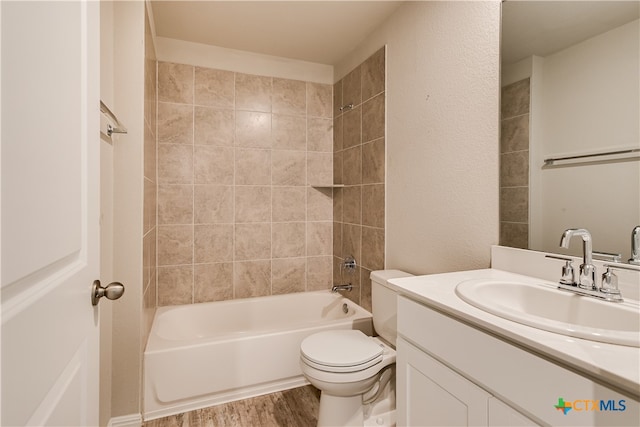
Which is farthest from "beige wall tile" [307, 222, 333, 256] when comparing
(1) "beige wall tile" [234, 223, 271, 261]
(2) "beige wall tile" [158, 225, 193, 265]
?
(2) "beige wall tile" [158, 225, 193, 265]

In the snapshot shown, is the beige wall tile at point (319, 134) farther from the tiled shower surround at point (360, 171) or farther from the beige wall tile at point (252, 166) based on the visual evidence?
the beige wall tile at point (252, 166)

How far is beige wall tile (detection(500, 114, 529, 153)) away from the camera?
125 centimetres

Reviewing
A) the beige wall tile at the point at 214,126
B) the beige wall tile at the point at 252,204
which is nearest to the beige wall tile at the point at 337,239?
the beige wall tile at the point at 252,204

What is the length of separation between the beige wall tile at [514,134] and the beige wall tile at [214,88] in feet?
6.56

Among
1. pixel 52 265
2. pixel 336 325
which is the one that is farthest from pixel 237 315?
pixel 52 265

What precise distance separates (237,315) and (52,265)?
211 centimetres

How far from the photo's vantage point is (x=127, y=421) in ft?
5.34

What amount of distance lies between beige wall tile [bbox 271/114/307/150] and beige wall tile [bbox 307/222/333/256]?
2.34 feet

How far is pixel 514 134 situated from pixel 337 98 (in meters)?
1.76

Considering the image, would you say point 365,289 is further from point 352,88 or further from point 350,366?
point 352,88

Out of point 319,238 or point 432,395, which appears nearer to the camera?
point 432,395

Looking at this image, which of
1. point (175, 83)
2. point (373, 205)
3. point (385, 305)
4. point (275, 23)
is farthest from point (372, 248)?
point (175, 83)

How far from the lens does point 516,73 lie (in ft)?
4.16

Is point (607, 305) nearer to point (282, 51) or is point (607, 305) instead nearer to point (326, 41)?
point (326, 41)
